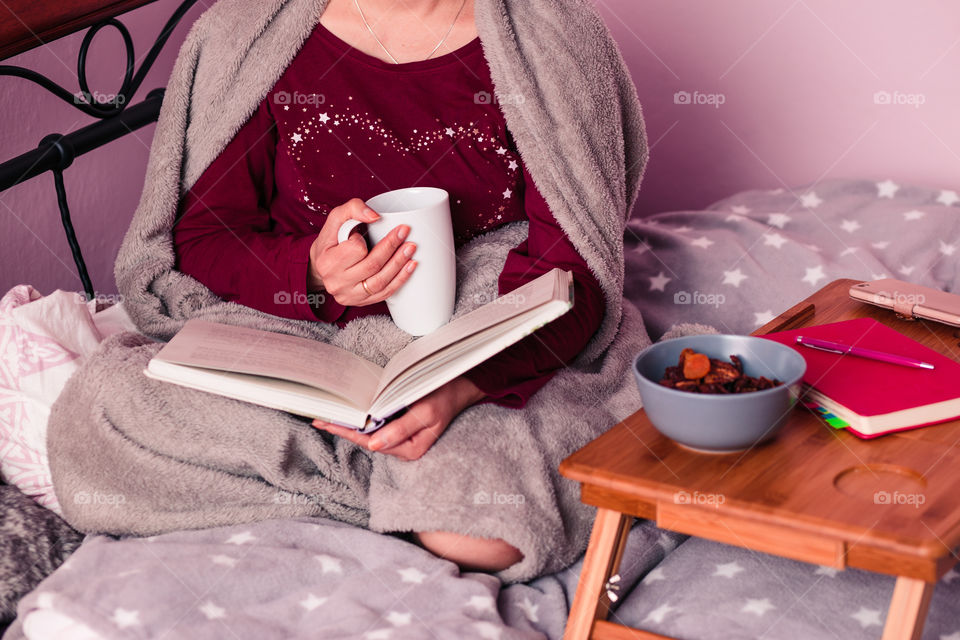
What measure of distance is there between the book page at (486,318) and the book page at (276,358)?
0.11 ft

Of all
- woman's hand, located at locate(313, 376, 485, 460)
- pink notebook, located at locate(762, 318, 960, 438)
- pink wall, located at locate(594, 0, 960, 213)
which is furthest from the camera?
pink wall, located at locate(594, 0, 960, 213)

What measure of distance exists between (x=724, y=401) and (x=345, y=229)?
0.48 metres

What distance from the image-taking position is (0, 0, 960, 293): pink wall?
1803mm

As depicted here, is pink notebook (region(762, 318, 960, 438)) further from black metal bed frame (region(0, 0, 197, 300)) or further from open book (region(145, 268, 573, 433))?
black metal bed frame (region(0, 0, 197, 300))

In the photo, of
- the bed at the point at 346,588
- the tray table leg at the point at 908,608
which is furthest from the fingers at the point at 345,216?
the tray table leg at the point at 908,608

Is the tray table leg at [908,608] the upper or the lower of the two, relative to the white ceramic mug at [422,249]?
lower

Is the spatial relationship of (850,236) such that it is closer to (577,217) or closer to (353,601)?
(577,217)

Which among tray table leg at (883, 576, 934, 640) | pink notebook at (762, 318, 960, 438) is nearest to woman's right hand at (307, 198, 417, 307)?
pink notebook at (762, 318, 960, 438)

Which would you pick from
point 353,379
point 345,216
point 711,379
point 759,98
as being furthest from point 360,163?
point 759,98

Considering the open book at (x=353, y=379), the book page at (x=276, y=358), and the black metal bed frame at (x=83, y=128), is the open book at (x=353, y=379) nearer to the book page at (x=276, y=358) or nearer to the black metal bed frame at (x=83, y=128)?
the book page at (x=276, y=358)

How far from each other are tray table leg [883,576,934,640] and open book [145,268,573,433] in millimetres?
375

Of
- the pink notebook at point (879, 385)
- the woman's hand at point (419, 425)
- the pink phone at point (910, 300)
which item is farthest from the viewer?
the pink phone at point (910, 300)

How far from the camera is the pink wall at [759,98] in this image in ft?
5.91

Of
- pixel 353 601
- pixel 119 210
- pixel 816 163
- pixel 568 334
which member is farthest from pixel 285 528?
pixel 816 163
